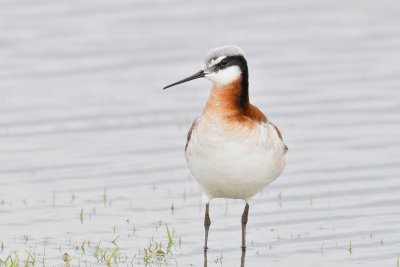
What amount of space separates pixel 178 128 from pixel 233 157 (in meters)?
6.32

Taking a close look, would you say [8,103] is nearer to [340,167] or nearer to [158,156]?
[158,156]

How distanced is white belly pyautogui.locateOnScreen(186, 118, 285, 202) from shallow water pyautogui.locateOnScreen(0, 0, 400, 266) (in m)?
0.81

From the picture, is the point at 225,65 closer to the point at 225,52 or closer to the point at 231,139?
the point at 225,52

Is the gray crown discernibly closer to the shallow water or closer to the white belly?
the white belly

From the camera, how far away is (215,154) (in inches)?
420

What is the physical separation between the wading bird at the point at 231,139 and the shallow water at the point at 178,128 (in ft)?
2.74

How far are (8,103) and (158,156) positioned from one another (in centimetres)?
395

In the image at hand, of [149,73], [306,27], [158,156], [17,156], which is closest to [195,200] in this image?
[158,156]

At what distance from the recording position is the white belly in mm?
10641

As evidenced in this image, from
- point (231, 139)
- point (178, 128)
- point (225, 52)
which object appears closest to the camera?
point (231, 139)

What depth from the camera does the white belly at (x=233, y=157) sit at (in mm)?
10641

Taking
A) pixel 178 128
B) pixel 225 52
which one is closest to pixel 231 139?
pixel 225 52

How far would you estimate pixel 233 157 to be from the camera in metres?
10.6

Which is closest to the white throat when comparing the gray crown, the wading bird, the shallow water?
the wading bird
